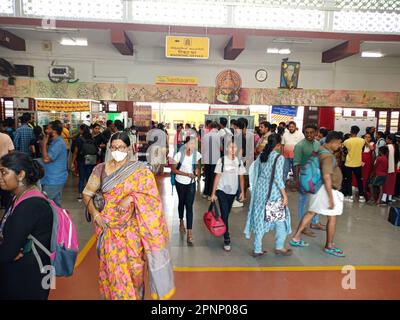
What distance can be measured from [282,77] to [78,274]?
28.4 ft

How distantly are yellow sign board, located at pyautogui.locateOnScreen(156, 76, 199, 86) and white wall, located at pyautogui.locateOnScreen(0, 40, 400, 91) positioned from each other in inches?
5.7

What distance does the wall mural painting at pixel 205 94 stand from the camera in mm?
9727

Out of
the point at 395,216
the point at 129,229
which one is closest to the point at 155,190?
the point at 129,229

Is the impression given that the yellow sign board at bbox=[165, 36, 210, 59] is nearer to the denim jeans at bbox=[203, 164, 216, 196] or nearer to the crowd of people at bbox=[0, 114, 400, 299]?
the crowd of people at bbox=[0, 114, 400, 299]

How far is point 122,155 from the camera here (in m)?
2.21

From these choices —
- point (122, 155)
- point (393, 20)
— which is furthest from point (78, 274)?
point (393, 20)

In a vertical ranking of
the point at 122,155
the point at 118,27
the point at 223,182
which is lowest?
the point at 223,182

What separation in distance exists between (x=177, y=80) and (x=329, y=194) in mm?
7169

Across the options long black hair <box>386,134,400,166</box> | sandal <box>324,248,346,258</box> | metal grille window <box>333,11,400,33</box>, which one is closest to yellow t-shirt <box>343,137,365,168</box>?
long black hair <box>386,134,400,166</box>

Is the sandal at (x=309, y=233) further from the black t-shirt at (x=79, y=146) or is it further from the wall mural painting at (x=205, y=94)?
the wall mural painting at (x=205, y=94)

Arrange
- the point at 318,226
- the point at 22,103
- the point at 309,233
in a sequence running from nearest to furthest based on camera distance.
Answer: the point at 309,233, the point at 318,226, the point at 22,103

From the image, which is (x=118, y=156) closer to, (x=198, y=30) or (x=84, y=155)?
(x=84, y=155)

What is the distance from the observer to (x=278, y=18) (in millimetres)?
7504
